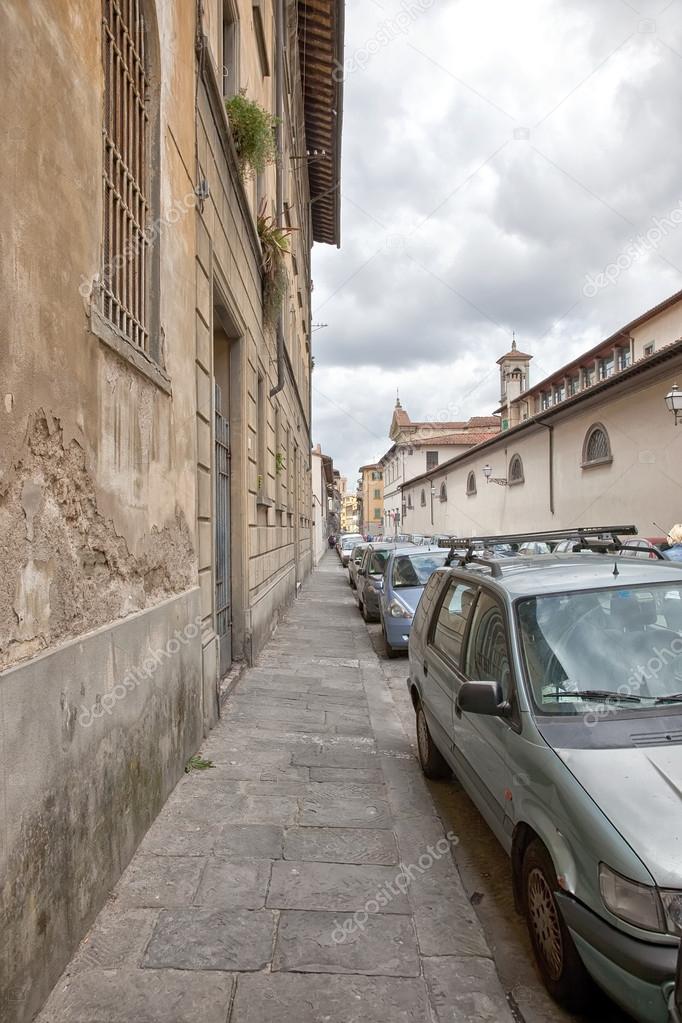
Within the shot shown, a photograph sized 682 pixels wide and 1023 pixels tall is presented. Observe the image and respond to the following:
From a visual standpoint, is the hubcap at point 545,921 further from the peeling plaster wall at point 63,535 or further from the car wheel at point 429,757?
the car wheel at point 429,757

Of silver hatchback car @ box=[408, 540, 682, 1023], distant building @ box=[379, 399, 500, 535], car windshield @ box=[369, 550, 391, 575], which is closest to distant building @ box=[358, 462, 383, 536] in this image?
distant building @ box=[379, 399, 500, 535]

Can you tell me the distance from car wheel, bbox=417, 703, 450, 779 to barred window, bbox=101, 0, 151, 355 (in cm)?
333

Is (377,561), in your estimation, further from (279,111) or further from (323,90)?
(323,90)

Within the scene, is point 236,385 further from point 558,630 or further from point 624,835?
point 624,835

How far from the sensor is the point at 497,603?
390 centimetres

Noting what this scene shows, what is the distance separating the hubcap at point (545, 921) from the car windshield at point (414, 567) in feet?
27.6

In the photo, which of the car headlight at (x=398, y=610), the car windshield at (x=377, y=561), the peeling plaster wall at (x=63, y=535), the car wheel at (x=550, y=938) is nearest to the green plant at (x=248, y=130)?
the peeling plaster wall at (x=63, y=535)

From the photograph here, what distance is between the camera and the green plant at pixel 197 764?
5191 mm

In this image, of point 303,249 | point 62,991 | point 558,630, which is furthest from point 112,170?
point 303,249

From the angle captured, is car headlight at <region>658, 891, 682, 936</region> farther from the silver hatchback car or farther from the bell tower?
the bell tower

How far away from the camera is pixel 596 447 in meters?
21.7

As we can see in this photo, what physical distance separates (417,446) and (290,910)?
205 ft

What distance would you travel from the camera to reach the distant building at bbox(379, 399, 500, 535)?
6506cm

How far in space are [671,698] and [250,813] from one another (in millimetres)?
2690
